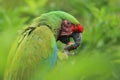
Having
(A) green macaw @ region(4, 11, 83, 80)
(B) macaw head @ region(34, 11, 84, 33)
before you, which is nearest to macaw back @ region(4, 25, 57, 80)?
(A) green macaw @ region(4, 11, 83, 80)

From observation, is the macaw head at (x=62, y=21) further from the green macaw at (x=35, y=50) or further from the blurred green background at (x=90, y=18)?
the blurred green background at (x=90, y=18)

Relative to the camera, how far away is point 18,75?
5.19 ft

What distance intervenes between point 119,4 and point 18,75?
6.48ft

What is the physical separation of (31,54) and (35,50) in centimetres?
4

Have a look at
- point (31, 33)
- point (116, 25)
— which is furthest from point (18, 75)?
point (116, 25)

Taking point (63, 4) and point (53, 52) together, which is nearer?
point (53, 52)

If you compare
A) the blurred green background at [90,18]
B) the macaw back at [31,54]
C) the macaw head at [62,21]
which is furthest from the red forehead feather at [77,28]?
the macaw back at [31,54]

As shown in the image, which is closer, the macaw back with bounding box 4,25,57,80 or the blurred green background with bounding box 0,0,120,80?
the macaw back with bounding box 4,25,57,80

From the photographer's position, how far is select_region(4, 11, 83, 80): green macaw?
1.58 meters

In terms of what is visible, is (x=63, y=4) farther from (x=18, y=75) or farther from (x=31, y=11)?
(x=18, y=75)

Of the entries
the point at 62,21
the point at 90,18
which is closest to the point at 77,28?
the point at 62,21

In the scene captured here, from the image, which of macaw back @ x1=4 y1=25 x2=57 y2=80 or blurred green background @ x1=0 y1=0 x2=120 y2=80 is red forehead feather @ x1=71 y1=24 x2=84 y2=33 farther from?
macaw back @ x1=4 y1=25 x2=57 y2=80

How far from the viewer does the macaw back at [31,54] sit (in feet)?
5.16

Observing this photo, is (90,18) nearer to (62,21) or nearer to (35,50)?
(62,21)
